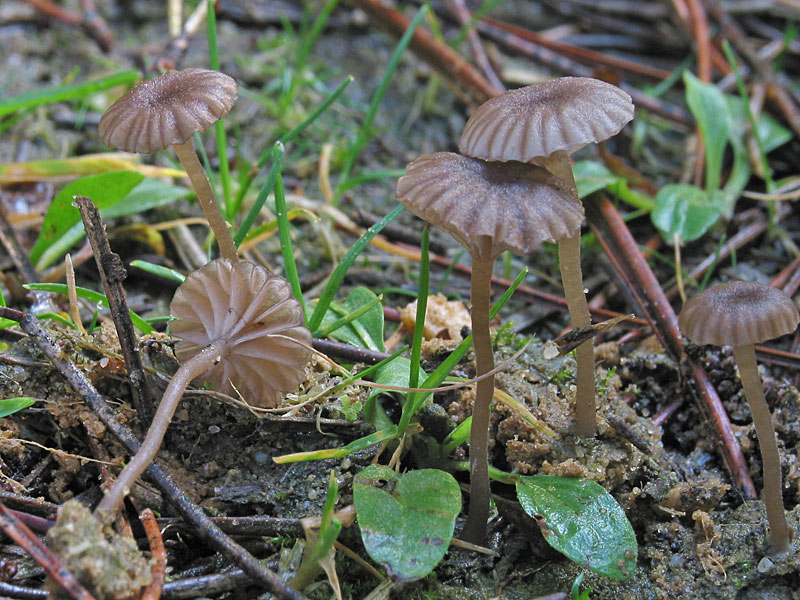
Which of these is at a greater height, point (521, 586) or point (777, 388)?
point (777, 388)

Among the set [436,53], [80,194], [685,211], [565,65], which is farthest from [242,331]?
[565,65]

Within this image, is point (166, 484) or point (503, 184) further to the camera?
point (166, 484)

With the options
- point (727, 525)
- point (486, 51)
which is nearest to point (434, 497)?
point (727, 525)

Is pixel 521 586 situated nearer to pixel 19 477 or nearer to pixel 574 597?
pixel 574 597

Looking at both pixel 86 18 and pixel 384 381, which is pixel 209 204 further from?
pixel 86 18

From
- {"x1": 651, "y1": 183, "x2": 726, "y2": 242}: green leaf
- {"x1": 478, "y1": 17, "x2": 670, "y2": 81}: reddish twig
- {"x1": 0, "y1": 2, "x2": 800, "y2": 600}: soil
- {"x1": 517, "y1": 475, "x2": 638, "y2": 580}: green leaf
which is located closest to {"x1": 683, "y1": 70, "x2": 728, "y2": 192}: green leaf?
{"x1": 651, "y1": 183, "x2": 726, "y2": 242}: green leaf

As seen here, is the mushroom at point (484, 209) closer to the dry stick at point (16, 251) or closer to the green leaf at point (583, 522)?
the green leaf at point (583, 522)
